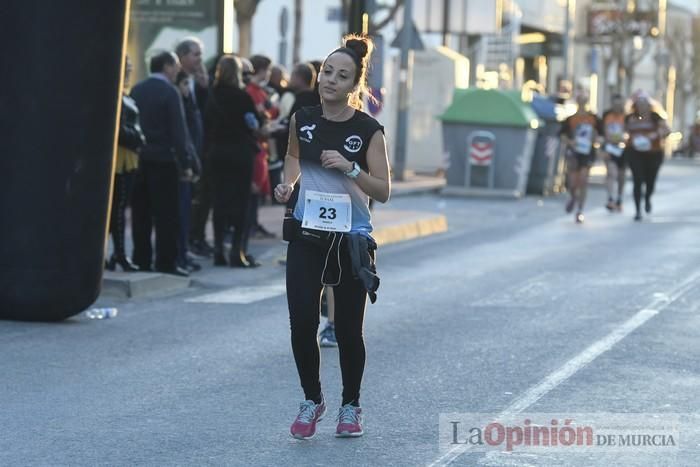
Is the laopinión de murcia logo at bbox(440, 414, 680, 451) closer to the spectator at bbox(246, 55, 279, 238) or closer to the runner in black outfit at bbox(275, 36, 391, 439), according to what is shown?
the runner in black outfit at bbox(275, 36, 391, 439)

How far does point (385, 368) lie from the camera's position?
985cm

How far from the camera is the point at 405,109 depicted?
31750mm

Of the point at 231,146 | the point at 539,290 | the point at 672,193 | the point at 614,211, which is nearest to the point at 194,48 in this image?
the point at 231,146

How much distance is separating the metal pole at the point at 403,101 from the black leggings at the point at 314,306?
75.0 ft

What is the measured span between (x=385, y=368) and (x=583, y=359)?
3.95 ft

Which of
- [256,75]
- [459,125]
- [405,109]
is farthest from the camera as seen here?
[405,109]

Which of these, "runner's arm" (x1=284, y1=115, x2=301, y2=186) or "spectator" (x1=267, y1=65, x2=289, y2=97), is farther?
"spectator" (x1=267, y1=65, x2=289, y2=97)

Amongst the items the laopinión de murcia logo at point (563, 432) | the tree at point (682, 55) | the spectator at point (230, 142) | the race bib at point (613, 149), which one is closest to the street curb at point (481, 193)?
the race bib at point (613, 149)

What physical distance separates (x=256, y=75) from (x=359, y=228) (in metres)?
9.50

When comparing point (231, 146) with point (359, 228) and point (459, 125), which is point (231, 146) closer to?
point (359, 228)

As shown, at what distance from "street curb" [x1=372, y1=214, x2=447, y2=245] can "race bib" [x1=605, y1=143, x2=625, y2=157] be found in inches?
179

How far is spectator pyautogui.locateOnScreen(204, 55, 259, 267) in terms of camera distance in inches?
585

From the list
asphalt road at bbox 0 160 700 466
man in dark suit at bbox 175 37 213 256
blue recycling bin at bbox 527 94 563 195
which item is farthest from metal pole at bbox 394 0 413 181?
asphalt road at bbox 0 160 700 466

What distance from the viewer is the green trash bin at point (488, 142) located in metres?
28.8
